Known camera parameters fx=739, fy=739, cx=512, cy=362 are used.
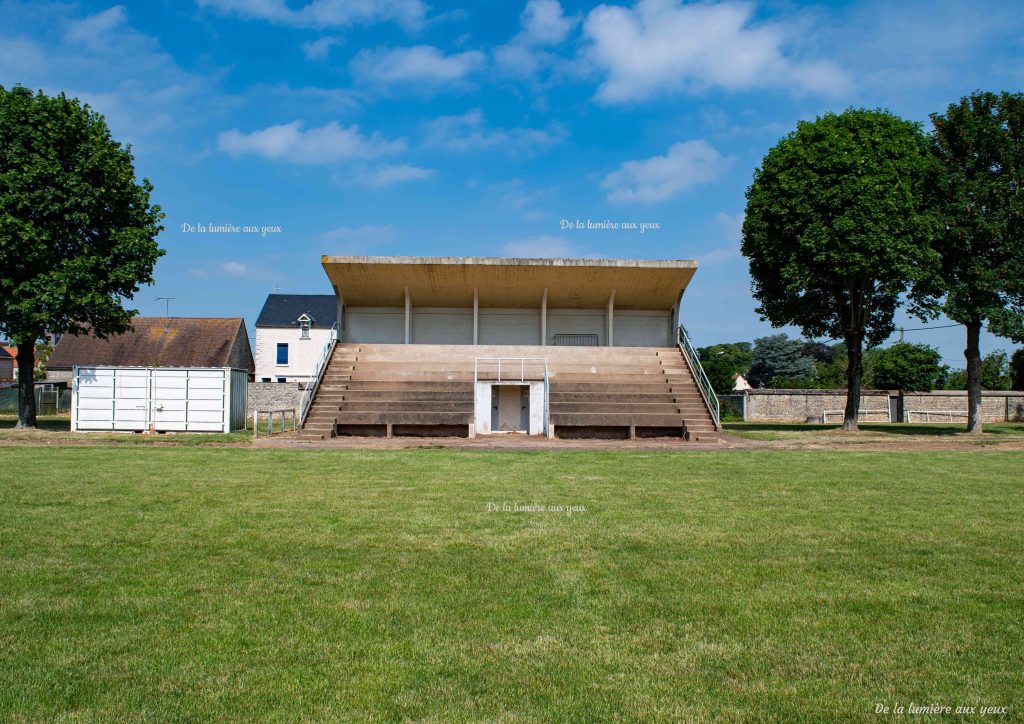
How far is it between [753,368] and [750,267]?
65.9m

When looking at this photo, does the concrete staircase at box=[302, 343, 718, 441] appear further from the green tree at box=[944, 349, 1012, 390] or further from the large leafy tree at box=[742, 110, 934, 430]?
the green tree at box=[944, 349, 1012, 390]

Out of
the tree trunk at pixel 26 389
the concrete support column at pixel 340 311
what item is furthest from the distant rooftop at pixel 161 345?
the tree trunk at pixel 26 389

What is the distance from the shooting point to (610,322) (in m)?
31.1

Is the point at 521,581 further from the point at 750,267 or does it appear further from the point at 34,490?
the point at 750,267

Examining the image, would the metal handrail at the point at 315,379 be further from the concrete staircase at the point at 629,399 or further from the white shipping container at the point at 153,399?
the concrete staircase at the point at 629,399

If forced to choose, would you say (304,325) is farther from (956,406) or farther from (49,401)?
(956,406)

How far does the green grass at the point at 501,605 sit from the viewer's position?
340cm

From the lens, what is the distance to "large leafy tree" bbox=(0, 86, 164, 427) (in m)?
22.1

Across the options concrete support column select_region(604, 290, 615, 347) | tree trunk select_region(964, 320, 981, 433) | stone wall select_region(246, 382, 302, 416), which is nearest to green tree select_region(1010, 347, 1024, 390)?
tree trunk select_region(964, 320, 981, 433)

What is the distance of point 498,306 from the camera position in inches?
1276

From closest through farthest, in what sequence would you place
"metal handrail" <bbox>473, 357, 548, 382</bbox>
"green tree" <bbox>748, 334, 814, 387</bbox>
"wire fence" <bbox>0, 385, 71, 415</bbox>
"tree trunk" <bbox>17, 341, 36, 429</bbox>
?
1. "tree trunk" <bbox>17, 341, 36, 429</bbox>
2. "metal handrail" <bbox>473, 357, 548, 382</bbox>
3. "wire fence" <bbox>0, 385, 71, 415</bbox>
4. "green tree" <bbox>748, 334, 814, 387</bbox>

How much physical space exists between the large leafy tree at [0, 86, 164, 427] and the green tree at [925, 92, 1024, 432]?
26416 millimetres

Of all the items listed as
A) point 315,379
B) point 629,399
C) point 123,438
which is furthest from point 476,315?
point 123,438

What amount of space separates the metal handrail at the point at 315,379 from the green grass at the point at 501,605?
1347cm
